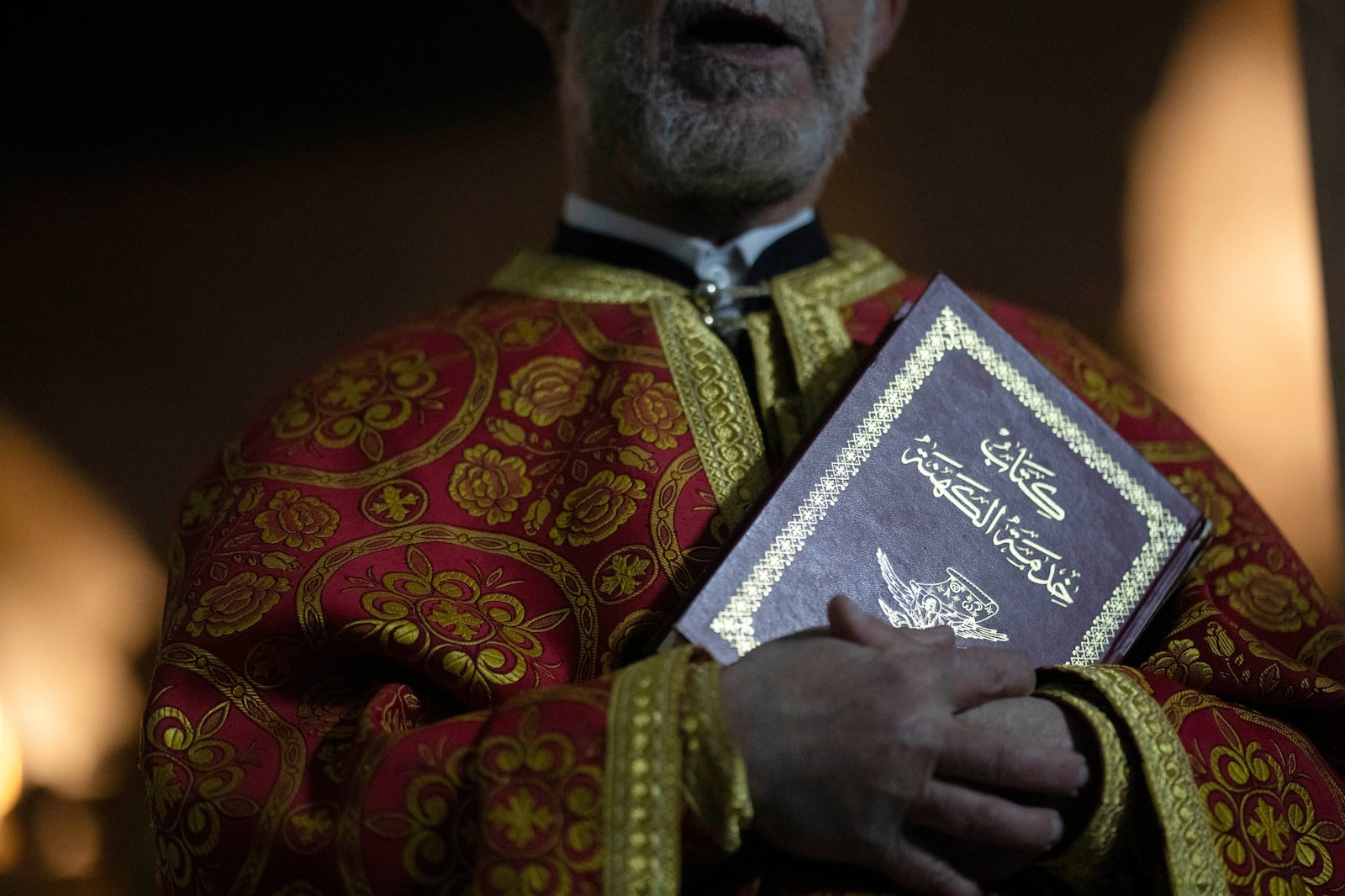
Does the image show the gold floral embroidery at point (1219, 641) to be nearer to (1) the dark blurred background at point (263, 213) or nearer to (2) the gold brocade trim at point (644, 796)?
(2) the gold brocade trim at point (644, 796)

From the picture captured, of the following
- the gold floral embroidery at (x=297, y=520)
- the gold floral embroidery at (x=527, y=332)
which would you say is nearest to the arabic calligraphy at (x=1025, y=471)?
the gold floral embroidery at (x=527, y=332)

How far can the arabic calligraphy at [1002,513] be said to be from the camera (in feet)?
4.25

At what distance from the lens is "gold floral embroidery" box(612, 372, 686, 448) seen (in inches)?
57.0

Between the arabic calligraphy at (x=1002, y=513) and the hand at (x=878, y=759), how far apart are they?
217mm

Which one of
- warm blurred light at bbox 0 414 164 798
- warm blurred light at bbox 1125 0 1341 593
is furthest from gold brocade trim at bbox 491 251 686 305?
warm blurred light at bbox 1125 0 1341 593

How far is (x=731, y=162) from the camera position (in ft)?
5.29

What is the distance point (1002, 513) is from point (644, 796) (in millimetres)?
473

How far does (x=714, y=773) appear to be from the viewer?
3.44ft

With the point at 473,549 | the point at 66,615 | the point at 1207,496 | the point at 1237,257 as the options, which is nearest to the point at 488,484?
the point at 473,549

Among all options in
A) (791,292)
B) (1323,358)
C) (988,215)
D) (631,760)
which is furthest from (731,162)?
(1323,358)

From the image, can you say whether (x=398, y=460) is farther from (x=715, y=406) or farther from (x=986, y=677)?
Result: (x=986, y=677)

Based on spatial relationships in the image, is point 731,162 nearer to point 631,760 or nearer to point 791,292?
point 791,292

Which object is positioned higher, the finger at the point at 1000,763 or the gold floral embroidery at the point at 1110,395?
the gold floral embroidery at the point at 1110,395

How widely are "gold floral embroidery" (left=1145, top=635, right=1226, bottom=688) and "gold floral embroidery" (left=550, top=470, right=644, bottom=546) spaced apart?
52cm
